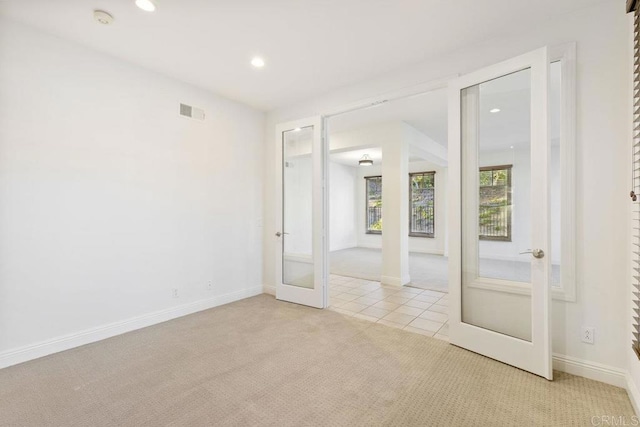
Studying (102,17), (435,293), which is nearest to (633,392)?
(435,293)

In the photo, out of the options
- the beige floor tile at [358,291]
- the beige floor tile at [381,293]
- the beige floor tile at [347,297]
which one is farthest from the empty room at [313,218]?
the beige floor tile at [358,291]

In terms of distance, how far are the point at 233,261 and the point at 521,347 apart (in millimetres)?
3503

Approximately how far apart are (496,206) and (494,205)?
2 cm

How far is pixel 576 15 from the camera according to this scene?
231cm

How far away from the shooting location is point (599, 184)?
87.8 inches

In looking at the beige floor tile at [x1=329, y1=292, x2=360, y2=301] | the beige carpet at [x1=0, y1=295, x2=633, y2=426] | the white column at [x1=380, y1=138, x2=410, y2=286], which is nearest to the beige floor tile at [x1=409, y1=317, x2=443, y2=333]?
the beige carpet at [x1=0, y1=295, x2=633, y2=426]

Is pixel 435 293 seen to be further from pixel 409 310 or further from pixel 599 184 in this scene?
pixel 599 184

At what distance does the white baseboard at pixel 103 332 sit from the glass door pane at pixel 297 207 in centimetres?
98

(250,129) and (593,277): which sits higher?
(250,129)

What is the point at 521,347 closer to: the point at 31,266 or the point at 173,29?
the point at 173,29

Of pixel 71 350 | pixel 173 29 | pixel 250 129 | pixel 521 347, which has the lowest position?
pixel 71 350

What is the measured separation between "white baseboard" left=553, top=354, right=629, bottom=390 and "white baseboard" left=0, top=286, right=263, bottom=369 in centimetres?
374

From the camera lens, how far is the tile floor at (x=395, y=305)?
11.0 feet

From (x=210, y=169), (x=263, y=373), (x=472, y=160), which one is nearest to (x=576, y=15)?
(x=472, y=160)
